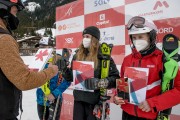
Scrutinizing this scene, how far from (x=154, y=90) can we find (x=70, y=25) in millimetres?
3396

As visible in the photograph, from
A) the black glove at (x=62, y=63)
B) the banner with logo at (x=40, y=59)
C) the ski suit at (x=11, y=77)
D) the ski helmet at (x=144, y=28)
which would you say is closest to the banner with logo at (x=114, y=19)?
the ski helmet at (x=144, y=28)

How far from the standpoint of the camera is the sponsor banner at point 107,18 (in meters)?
4.44

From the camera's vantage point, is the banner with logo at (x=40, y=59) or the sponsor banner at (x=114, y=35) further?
the sponsor banner at (x=114, y=35)

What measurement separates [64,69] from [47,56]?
0.90 ft

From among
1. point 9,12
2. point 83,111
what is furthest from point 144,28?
point 83,111

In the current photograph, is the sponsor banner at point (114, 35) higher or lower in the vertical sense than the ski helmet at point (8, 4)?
lower

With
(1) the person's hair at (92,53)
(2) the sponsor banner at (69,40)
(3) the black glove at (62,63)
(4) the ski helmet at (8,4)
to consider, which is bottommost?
(3) the black glove at (62,63)

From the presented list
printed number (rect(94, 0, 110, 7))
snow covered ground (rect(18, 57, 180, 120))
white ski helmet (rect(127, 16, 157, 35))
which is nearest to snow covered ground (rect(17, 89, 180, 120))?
snow covered ground (rect(18, 57, 180, 120))

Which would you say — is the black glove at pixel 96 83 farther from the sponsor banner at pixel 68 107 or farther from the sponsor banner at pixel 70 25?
the sponsor banner at pixel 68 107

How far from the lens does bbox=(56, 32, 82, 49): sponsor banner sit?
5.48m

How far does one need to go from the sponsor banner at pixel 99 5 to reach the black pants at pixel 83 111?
5.91 feet

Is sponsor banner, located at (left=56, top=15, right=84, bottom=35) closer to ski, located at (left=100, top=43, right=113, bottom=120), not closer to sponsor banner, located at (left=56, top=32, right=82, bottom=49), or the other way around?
sponsor banner, located at (left=56, top=32, right=82, bottom=49)

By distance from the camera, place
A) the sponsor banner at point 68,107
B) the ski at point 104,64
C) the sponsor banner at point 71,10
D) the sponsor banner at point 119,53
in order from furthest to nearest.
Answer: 1. the sponsor banner at point 68,107
2. the sponsor banner at point 71,10
3. the sponsor banner at point 119,53
4. the ski at point 104,64

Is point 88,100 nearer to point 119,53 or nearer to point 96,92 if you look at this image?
point 96,92
